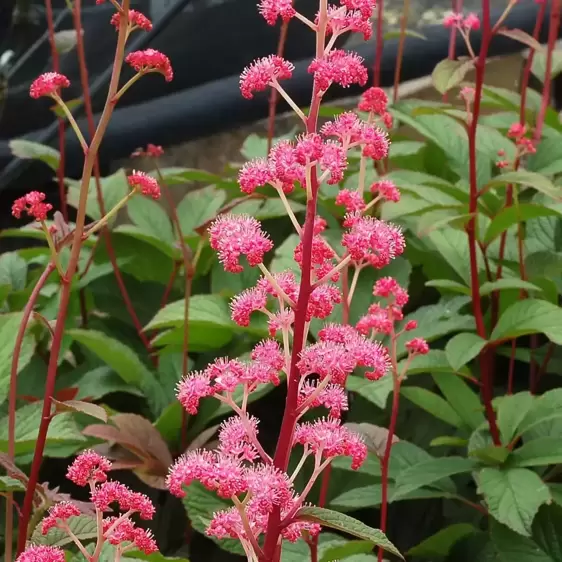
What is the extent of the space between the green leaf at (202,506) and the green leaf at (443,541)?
0.20 meters

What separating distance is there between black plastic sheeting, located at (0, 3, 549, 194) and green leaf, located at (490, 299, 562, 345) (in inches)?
38.8

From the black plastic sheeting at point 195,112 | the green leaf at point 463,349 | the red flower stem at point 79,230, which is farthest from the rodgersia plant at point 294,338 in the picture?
the black plastic sheeting at point 195,112

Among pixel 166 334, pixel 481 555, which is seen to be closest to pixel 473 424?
pixel 481 555

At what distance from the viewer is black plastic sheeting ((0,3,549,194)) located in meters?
1.69

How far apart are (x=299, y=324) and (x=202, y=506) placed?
1.44 ft

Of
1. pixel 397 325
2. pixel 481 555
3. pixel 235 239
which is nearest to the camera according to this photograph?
pixel 235 239

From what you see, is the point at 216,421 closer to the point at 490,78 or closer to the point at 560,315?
the point at 560,315

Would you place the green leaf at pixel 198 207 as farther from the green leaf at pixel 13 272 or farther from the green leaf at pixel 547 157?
the green leaf at pixel 547 157

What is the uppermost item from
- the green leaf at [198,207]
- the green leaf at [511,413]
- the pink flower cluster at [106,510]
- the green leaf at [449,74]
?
the green leaf at [449,74]

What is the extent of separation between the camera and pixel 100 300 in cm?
116

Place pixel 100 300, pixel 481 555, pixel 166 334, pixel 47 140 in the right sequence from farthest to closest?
pixel 47 140, pixel 100 300, pixel 166 334, pixel 481 555

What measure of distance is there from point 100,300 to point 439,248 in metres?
0.54

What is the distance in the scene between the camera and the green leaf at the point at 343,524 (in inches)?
13.5

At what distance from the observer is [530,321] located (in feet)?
2.57
